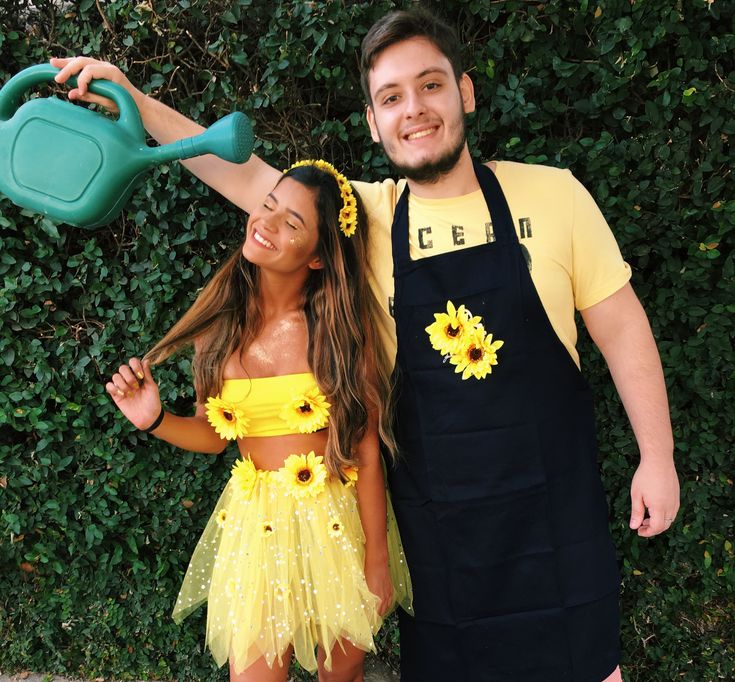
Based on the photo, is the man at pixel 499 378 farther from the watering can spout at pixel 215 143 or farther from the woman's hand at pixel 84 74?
the watering can spout at pixel 215 143

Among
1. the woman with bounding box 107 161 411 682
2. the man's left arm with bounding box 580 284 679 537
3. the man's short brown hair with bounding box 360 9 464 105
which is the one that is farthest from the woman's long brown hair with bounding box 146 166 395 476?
the man's left arm with bounding box 580 284 679 537

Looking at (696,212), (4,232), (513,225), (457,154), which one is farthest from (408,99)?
(4,232)

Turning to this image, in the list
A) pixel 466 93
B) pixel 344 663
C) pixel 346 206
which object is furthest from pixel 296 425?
pixel 466 93

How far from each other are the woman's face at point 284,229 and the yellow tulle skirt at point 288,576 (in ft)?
1.81

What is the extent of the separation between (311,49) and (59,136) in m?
0.90

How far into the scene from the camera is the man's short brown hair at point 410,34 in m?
1.77

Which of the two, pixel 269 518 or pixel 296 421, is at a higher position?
pixel 296 421

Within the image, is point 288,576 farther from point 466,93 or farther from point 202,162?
point 466,93

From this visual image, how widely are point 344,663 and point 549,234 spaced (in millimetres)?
1296

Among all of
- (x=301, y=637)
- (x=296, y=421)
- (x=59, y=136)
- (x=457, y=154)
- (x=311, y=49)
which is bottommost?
(x=301, y=637)

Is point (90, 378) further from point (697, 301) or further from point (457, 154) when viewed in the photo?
point (697, 301)

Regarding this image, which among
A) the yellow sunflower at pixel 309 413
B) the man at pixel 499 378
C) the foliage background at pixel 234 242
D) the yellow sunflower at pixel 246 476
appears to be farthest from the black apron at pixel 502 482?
the foliage background at pixel 234 242

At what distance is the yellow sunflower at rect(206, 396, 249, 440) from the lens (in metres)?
1.87

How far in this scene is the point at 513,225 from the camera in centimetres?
177
